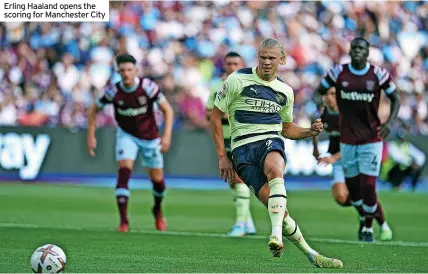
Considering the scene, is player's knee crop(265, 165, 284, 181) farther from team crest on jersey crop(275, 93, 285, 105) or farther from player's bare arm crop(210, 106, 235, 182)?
team crest on jersey crop(275, 93, 285, 105)

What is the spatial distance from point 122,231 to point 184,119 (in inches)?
526

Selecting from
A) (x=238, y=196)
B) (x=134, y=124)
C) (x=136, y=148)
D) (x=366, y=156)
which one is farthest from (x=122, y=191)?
(x=366, y=156)

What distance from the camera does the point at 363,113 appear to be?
43.5ft

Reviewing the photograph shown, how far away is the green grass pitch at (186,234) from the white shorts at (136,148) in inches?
Result: 38.5

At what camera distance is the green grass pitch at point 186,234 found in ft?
32.2

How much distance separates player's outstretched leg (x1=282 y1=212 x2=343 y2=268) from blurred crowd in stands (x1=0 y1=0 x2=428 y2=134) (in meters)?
17.5

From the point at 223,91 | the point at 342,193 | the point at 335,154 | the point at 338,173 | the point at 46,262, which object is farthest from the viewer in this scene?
the point at 338,173

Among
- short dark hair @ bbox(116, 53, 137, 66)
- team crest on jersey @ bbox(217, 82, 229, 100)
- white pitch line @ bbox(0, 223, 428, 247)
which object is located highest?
short dark hair @ bbox(116, 53, 137, 66)

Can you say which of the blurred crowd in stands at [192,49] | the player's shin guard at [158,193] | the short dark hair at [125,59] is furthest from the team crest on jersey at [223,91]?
the blurred crowd in stands at [192,49]

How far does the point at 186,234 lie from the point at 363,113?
2.82m

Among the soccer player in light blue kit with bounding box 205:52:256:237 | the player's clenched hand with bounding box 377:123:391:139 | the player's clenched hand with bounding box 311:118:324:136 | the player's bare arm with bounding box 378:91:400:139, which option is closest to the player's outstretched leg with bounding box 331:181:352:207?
the soccer player in light blue kit with bounding box 205:52:256:237

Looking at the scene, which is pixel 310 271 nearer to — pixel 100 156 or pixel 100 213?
pixel 100 213

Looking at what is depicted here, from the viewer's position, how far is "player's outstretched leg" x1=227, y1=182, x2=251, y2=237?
13852 millimetres

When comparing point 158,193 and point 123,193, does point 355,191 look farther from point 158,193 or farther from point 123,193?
point 123,193
